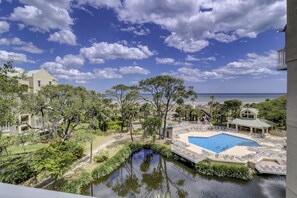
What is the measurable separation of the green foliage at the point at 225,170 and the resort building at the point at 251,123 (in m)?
10.9

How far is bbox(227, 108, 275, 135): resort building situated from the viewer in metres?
18.7

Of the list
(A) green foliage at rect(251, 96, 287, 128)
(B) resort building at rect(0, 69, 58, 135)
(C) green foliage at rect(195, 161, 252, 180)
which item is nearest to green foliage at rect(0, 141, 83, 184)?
(C) green foliage at rect(195, 161, 252, 180)

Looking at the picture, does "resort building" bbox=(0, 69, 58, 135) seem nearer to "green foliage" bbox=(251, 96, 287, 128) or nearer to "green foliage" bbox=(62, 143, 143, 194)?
"green foliage" bbox=(62, 143, 143, 194)

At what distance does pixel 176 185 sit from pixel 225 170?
133 inches

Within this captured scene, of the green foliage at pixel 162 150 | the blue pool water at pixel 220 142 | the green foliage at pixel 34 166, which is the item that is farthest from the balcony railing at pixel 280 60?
the blue pool water at pixel 220 142

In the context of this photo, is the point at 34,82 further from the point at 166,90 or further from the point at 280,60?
the point at 280,60

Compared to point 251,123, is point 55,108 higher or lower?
higher

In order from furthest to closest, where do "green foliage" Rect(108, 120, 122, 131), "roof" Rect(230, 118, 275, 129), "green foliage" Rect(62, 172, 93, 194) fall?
"green foliage" Rect(108, 120, 122, 131) → "roof" Rect(230, 118, 275, 129) → "green foliage" Rect(62, 172, 93, 194)

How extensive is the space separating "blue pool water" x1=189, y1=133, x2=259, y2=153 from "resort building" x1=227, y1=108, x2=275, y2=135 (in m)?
2.90

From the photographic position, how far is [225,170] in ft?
33.4

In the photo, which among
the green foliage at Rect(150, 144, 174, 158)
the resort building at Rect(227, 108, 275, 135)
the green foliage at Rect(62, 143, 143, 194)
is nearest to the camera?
the green foliage at Rect(62, 143, 143, 194)

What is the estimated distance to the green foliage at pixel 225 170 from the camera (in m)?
9.86

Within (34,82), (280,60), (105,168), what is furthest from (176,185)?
(34,82)

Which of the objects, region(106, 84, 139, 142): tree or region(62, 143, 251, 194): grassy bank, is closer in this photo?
region(62, 143, 251, 194): grassy bank
